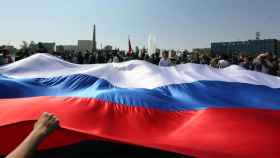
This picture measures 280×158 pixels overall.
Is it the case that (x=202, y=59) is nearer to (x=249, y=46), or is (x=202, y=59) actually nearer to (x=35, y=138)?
(x=35, y=138)

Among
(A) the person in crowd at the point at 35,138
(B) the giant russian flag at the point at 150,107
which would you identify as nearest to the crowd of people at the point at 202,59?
(B) the giant russian flag at the point at 150,107

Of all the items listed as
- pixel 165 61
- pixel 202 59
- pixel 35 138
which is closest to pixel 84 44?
pixel 202 59

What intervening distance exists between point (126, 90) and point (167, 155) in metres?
1.14

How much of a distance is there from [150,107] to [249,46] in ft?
148

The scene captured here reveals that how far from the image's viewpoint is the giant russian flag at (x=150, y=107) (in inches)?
163

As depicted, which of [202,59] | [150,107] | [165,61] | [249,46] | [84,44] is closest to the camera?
[150,107]

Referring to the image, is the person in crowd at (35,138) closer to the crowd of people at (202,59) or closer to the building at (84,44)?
the crowd of people at (202,59)

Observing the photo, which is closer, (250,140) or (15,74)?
(250,140)

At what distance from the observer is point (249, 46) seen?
48.5 metres

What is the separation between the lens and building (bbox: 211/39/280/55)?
128 ft

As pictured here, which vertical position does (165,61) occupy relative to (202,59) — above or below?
below

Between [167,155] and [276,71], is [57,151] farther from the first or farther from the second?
[276,71]

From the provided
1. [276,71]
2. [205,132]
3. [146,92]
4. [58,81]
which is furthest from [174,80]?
[276,71]

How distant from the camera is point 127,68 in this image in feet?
24.0
